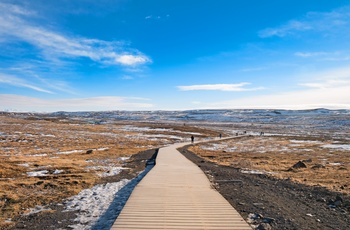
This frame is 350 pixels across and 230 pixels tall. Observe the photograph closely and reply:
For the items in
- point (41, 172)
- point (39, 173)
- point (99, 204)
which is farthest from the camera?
point (41, 172)

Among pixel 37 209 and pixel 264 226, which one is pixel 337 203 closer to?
pixel 264 226

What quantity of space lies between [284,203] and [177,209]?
16.7 feet

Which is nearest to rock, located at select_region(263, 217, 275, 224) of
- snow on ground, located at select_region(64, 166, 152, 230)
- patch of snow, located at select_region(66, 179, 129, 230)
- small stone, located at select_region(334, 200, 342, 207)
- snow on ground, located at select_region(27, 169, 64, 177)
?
small stone, located at select_region(334, 200, 342, 207)

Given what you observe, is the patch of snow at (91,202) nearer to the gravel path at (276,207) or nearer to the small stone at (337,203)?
the gravel path at (276,207)

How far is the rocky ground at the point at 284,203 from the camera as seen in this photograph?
903cm

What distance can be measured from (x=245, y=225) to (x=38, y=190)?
10607 mm

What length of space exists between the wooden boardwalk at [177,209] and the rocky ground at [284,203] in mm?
1084

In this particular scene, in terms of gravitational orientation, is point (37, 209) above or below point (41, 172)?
above

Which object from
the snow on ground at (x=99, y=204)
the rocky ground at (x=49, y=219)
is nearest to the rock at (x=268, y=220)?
the snow on ground at (x=99, y=204)

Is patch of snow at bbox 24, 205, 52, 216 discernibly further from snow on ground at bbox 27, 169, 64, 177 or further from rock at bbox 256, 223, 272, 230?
rock at bbox 256, 223, 272, 230

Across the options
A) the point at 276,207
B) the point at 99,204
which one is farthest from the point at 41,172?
the point at 276,207

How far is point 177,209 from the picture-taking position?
9.15 m

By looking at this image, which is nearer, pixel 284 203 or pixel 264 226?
pixel 264 226

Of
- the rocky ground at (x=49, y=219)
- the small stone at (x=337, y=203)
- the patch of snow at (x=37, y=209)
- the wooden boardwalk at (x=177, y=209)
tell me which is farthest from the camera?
the small stone at (x=337, y=203)
